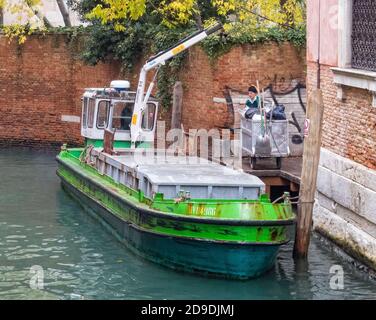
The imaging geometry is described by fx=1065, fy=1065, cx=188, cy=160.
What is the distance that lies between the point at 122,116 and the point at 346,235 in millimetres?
6912

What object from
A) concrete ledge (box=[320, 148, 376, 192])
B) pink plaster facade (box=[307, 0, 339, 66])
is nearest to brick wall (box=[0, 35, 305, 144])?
pink plaster facade (box=[307, 0, 339, 66])

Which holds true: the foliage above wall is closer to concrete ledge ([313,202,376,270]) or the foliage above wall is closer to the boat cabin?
the boat cabin

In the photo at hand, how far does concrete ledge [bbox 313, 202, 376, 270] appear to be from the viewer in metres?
15.2

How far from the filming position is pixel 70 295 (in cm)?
1425

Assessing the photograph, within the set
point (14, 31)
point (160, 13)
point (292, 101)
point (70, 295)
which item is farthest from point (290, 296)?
point (14, 31)

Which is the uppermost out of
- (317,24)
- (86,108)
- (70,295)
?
(317,24)

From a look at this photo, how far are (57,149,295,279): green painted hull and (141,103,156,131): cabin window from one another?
17.7ft

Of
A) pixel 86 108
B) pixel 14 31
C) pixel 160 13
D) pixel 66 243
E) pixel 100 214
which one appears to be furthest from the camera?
pixel 14 31

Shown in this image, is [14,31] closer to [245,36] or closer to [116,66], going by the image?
[116,66]

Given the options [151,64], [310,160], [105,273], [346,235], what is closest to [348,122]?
[310,160]

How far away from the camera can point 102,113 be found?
866 inches

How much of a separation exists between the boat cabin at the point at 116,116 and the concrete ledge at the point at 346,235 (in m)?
4.83

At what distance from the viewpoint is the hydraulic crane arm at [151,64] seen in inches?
790

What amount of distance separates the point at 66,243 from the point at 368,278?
5.24m
